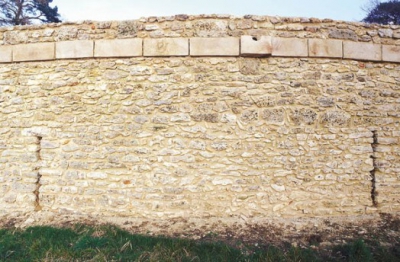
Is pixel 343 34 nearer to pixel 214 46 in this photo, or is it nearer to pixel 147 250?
pixel 214 46

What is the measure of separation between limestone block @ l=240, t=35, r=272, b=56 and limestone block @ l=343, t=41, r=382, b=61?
127cm

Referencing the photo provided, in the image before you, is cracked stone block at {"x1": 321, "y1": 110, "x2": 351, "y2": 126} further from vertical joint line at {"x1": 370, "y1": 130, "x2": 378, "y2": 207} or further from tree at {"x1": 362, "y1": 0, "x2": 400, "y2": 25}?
tree at {"x1": 362, "y1": 0, "x2": 400, "y2": 25}

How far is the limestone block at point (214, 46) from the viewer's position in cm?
467

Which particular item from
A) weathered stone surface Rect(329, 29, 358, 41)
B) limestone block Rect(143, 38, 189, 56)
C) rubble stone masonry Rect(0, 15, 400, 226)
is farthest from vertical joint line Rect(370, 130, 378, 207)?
limestone block Rect(143, 38, 189, 56)

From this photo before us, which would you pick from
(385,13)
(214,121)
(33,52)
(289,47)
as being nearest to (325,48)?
(289,47)

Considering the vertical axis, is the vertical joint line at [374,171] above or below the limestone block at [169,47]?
below

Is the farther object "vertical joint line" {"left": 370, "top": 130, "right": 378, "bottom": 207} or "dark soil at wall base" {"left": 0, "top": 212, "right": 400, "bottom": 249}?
"vertical joint line" {"left": 370, "top": 130, "right": 378, "bottom": 207}

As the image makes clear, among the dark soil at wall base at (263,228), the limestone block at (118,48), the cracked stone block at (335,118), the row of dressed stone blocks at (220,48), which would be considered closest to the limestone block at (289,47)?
the row of dressed stone blocks at (220,48)

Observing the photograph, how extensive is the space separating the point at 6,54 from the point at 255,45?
419 centimetres

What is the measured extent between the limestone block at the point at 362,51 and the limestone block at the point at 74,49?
4146mm

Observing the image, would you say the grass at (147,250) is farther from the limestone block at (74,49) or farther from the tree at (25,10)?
the tree at (25,10)

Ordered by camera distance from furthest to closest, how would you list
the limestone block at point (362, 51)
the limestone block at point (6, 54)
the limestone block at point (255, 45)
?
1. the limestone block at point (6, 54)
2. the limestone block at point (362, 51)
3. the limestone block at point (255, 45)

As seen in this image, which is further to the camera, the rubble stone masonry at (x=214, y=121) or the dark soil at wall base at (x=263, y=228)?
the rubble stone masonry at (x=214, y=121)

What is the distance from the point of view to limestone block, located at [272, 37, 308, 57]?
4.69 metres
